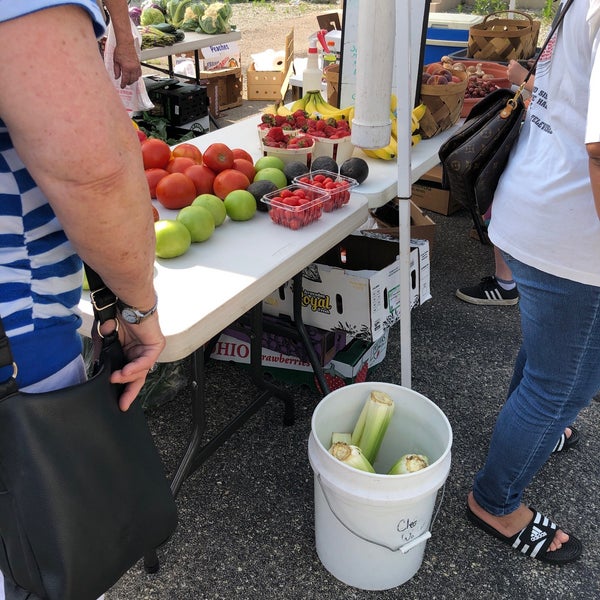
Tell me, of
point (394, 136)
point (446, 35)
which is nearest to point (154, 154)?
point (394, 136)

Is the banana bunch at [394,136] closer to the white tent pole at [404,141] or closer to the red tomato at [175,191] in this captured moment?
the white tent pole at [404,141]

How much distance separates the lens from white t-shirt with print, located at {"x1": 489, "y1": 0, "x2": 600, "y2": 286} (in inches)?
50.0

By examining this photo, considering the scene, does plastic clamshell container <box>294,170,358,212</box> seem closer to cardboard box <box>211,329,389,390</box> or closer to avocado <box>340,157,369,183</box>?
avocado <box>340,157,369,183</box>

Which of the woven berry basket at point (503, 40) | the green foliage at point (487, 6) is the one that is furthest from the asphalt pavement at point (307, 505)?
the green foliage at point (487, 6)

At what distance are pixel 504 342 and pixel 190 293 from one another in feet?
6.58

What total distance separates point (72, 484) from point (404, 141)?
133 cm

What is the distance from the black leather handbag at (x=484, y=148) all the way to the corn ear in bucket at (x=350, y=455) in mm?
767

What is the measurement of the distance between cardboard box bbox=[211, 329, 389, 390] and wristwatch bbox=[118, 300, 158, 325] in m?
1.59

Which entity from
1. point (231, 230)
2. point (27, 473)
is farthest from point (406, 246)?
point (27, 473)

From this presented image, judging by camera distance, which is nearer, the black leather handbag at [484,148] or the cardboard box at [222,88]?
the black leather handbag at [484,148]

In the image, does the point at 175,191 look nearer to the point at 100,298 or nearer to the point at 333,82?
the point at 100,298

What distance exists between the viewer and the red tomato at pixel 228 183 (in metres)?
1.95

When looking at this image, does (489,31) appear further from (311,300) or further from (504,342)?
(311,300)

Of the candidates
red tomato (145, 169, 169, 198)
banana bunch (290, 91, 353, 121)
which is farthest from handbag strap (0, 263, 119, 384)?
banana bunch (290, 91, 353, 121)
